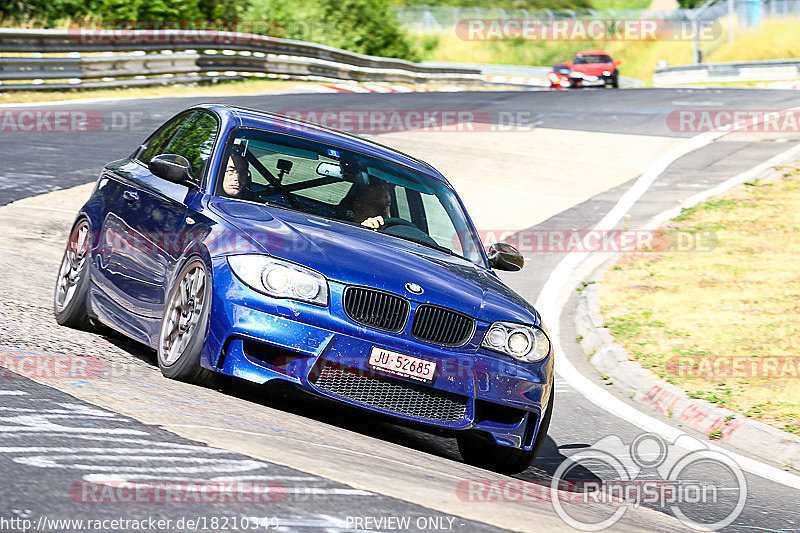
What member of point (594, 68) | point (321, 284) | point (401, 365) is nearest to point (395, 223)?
point (321, 284)

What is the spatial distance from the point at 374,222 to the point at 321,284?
136 centimetres

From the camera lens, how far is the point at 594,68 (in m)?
46.6

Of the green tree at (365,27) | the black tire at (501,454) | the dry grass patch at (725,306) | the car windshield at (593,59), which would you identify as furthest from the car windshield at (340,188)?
the car windshield at (593,59)

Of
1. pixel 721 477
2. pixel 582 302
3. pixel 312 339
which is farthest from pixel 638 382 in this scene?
pixel 312 339

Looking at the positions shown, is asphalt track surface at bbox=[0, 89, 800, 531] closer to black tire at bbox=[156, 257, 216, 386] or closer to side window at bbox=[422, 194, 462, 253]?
black tire at bbox=[156, 257, 216, 386]

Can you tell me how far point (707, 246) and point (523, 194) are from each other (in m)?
3.67

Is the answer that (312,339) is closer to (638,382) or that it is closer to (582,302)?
(638,382)

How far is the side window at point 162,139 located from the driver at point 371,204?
157cm

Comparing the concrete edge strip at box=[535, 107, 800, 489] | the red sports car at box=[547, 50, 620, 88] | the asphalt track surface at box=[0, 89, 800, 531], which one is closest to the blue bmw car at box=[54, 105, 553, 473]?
the asphalt track surface at box=[0, 89, 800, 531]

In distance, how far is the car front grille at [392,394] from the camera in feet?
19.6

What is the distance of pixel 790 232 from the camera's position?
15367 mm

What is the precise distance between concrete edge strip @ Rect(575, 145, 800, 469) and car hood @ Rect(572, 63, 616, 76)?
35302 mm

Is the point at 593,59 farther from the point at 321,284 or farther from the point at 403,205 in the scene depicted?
the point at 321,284

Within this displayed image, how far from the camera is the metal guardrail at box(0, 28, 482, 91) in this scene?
78.3 ft
